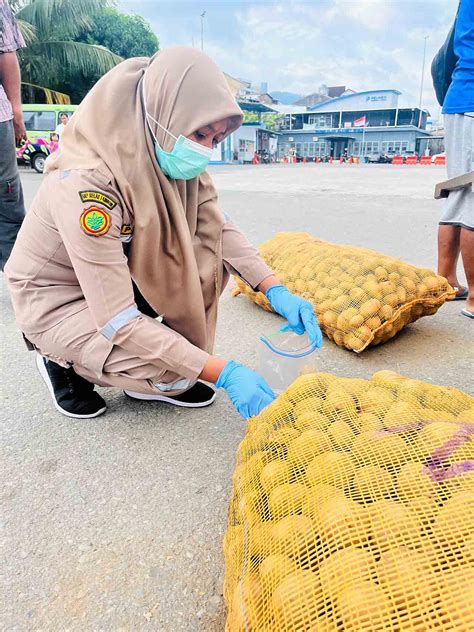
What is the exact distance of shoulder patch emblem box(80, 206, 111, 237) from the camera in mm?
1592

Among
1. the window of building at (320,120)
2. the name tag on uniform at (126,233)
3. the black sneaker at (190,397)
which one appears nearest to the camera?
the name tag on uniform at (126,233)

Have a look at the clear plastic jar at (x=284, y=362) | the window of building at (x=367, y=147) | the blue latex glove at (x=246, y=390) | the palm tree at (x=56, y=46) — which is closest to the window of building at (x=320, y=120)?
the window of building at (x=367, y=147)

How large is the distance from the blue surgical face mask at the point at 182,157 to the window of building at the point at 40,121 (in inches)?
632

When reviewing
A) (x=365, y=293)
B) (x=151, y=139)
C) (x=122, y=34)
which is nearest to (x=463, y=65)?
(x=365, y=293)

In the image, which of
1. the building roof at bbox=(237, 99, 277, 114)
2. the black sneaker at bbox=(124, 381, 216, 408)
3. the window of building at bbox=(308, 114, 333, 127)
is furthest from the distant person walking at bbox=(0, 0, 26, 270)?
the window of building at bbox=(308, 114, 333, 127)

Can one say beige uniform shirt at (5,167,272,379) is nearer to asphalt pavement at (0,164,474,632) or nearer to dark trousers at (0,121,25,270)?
asphalt pavement at (0,164,474,632)

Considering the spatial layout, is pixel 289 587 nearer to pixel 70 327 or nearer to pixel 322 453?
pixel 322 453

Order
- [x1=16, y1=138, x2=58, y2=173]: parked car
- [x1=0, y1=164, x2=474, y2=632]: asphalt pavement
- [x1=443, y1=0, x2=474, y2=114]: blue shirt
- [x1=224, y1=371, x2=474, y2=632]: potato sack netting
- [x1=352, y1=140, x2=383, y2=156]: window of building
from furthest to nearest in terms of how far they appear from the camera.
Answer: [x1=352, y1=140, x2=383, y2=156]: window of building → [x1=16, y1=138, x2=58, y2=173]: parked car → [x1=443, y1=0, x2=474, y2=114]: blue shirt → [x1=0, y1=164, x2=474, y2=632]: asphalt pavement → [x1=224, y1=371, x2=474, y2=632]: potato sack netting

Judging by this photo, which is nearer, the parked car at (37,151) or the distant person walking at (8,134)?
the distant person walking at (8,134)

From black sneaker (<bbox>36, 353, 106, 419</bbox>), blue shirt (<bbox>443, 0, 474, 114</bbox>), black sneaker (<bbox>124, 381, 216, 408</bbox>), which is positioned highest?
blue shirt (<bbox>443, 0, 474, 114</bbox>)

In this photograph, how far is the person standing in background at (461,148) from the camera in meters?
2.84

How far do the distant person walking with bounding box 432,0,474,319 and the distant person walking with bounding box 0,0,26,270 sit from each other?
108 inches

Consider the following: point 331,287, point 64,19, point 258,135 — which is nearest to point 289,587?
point 331,287

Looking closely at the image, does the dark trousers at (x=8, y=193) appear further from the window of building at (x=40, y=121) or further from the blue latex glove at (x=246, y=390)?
the window of building at (x=40, y=121)
